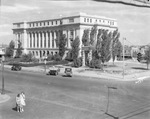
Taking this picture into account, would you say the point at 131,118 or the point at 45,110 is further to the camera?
the point at 45,110

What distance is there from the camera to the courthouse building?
42.3m

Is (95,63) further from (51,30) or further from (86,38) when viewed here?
(51,30)

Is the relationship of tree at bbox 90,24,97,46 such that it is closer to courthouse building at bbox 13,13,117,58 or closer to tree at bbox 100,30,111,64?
tree at bbox 100,30,111,64

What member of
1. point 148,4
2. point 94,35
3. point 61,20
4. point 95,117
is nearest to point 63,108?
point 95,117

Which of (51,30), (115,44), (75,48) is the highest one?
(51,30)

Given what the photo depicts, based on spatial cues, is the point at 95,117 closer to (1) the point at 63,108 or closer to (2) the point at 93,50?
(1) the point at 63,108

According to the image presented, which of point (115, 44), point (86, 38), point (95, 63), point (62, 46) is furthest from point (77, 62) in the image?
point (62, 46)

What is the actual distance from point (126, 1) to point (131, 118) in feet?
13.5

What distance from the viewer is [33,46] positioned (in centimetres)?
5094

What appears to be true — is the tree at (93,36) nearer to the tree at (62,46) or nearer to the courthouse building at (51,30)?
the courthouse building at (51,30)

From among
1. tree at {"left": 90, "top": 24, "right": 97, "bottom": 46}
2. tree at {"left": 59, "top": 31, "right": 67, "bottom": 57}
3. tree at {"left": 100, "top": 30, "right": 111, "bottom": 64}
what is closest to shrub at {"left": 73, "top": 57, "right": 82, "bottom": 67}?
tree at {"left": 90, "top": 24, "right": 97, "bottom": 46}

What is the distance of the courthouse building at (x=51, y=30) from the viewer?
4231cm

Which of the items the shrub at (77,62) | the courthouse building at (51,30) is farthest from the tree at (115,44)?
the courthouse building at (51,30)

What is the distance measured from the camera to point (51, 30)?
49.2 meters
